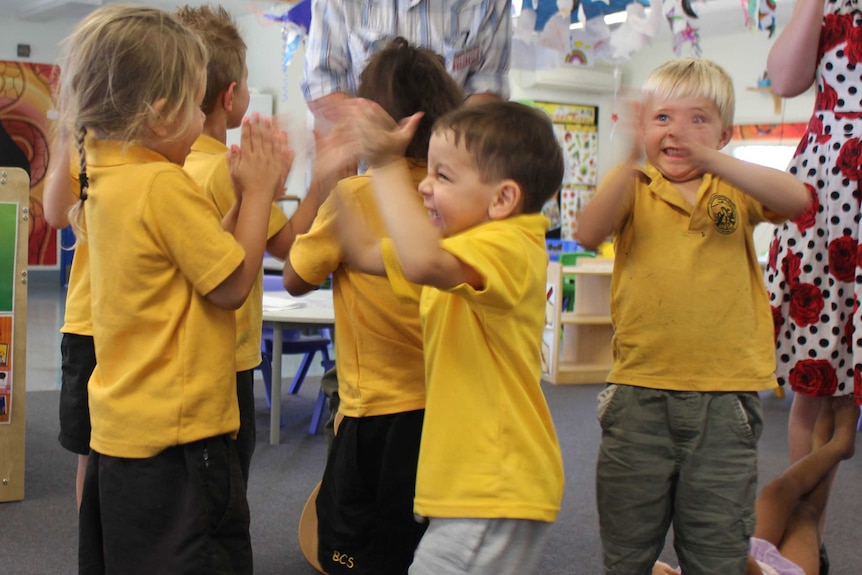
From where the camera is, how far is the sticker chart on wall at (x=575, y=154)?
11578 mm

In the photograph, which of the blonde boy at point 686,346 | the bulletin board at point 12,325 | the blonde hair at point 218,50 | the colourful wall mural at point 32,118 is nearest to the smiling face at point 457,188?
the blonde boy at point 686,346

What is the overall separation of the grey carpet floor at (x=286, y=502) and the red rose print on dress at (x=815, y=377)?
79 centimetres

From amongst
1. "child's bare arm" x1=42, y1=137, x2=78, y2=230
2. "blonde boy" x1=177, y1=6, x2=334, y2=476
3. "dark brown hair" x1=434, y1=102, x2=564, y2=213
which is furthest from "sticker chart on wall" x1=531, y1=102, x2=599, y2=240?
"dark brown hair" x1=434, y1=102, x2=564, y2=213

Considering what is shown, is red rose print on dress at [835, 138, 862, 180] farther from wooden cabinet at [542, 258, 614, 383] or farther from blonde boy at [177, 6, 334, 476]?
wooden cabinet at [542, 258, 614, 383]

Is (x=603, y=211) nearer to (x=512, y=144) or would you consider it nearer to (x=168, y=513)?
(x=512, y=144)

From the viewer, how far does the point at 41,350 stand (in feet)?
20.4

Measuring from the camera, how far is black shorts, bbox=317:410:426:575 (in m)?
1.69

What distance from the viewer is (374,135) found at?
1228 millimetres

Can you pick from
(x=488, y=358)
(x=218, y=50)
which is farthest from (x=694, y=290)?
(x=218, y=50)

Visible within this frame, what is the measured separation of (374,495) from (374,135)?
2.61ft

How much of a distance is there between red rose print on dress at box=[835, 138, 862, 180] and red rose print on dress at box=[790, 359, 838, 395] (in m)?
0.44

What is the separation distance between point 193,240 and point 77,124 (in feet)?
0.92

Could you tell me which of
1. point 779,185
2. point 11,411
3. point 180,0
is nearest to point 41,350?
point 11,411

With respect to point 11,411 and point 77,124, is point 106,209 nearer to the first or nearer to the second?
point 77,124
